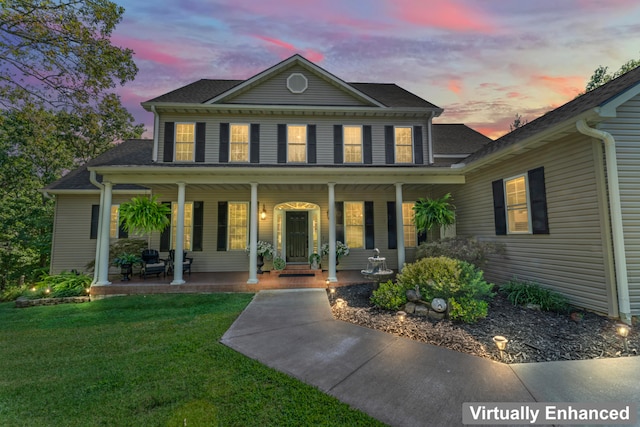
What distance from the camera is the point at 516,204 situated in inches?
256

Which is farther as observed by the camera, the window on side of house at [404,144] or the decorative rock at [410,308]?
the window on side of house at [404,144]

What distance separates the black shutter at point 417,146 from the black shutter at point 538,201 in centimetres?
386

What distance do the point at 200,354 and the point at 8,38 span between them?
8.60m

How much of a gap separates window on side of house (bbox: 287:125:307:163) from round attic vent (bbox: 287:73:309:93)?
1.38 metres

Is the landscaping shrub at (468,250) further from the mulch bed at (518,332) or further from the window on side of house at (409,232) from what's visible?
the window on side of house at (409,232)

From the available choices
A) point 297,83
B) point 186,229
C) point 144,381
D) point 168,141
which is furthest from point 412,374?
point 168,141

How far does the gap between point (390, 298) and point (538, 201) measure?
3.95 meters

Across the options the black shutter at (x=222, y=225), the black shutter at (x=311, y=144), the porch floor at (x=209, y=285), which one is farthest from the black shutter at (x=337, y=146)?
the black shutter at (x=222, y=225)

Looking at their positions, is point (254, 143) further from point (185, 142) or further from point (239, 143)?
point (185, 142)

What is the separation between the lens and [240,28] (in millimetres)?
9500

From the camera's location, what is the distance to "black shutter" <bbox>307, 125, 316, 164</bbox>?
363 inches

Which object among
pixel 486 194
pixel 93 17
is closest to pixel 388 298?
pixel 486 194

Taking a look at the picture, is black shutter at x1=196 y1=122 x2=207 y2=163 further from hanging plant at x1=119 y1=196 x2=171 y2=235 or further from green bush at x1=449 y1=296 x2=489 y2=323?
green bush at x1=449 y1=296 x2=489 y2=323

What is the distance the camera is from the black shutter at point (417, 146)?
31.1 ft
